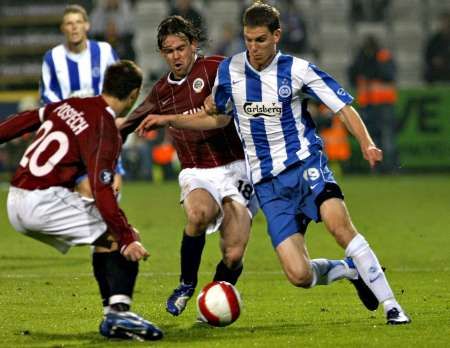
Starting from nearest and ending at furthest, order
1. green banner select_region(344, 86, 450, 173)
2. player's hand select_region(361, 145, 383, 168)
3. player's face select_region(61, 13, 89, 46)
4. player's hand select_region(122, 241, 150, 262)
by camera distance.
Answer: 1. player's hand select_region(122, 241, 150, 262)
2. player's hand select_region(361, 145, 383, 168)
3. player's face select_region(61, 13, 89, 46)
4. green banner select_region(344, 86, 450, 173)

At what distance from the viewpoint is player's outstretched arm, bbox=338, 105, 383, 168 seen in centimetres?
686

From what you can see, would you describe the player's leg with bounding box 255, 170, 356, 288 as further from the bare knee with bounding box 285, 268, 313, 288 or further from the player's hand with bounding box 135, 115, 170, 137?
the player's hand with bounding box 135, 115, 170, 137

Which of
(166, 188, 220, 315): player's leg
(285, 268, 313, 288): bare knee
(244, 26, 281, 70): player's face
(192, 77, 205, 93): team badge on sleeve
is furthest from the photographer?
(192, 77, 205, 93): team badge on sleeve

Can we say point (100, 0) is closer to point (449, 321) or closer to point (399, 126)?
point (399, 126)

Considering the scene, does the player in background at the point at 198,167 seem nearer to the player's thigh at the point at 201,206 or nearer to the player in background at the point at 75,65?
the player's thigh at the point at 201,206

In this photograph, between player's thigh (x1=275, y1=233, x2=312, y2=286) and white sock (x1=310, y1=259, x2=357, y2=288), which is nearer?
player's thigh (x1=275, y1=233, x2=312, y2=286)

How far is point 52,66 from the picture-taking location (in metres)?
10.8

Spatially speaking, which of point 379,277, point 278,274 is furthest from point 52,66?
point 379,277

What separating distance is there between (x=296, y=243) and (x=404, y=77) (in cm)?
1748

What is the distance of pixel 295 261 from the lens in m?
7.20

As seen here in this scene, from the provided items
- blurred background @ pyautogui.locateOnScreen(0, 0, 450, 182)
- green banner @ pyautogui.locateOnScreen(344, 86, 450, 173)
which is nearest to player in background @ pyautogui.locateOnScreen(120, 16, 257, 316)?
blurred background @ pyautogui.locateOnScreen(0, 0, 450, 182)

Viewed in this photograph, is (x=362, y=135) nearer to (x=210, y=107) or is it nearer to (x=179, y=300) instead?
(x=210, y=107)

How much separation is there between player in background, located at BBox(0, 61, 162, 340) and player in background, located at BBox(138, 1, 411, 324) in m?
0.60

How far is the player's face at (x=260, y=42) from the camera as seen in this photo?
23.9 ft
